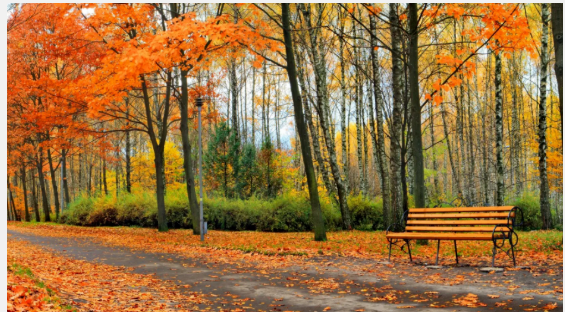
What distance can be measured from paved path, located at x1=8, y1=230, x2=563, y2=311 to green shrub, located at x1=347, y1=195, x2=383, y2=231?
8.43 m

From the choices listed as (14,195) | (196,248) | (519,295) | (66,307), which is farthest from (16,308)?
(14,195)

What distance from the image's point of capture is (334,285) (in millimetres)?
6434

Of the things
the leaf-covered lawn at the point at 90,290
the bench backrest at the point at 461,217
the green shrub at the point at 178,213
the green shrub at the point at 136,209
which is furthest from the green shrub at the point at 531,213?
the green shrub at the point at 136,209

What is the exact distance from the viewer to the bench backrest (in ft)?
24.8

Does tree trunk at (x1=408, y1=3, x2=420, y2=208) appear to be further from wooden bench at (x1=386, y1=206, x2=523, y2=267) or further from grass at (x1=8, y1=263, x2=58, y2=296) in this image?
grass at (x1=8, y1=263, x2=58, y2=296)

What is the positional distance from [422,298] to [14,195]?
1673 inches

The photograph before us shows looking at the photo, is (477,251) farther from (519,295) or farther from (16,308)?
(16,308)

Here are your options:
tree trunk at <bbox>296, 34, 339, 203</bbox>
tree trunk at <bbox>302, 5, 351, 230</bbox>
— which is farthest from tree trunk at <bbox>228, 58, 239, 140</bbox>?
tree trunk at <bbox>302, 5, 351, 230</bbox>

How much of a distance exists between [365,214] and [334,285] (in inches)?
436

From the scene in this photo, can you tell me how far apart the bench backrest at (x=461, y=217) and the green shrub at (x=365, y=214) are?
8.05 meters

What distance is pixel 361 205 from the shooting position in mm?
17203

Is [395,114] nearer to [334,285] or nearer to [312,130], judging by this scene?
[312,130]

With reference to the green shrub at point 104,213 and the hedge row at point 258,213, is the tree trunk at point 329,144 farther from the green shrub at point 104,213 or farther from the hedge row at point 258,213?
the green shrub at point 104,213

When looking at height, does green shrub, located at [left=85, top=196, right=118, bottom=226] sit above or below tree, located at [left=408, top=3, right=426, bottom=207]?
below
